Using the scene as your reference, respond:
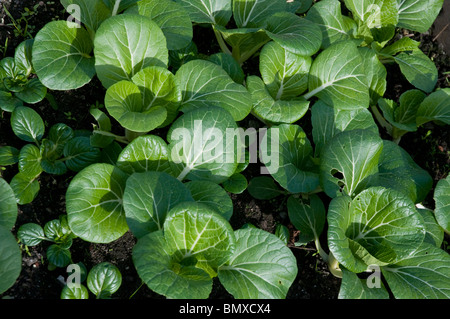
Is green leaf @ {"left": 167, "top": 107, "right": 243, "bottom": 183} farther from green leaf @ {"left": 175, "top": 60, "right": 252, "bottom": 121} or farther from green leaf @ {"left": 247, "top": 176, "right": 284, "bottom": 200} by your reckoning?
green leaf @ {"left": 247, "top": 176, "right": 284, "bottom": 200}

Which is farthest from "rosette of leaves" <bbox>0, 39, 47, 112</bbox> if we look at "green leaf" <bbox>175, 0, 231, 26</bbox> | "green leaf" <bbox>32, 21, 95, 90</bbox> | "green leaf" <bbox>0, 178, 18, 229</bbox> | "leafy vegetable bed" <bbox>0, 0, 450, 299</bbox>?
"green leaf" <bbox>175, 0, 231, 26</bbox>

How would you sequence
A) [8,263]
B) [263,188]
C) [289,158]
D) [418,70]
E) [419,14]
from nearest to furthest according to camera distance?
[8,263] → [289,158] → [263,188] → [418,70] → [419,14]

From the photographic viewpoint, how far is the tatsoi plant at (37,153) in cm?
224

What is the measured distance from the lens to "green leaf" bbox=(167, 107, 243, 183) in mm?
2213

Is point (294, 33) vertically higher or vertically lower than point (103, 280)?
higher

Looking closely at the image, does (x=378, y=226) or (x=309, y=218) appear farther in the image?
(x=309, y=218)

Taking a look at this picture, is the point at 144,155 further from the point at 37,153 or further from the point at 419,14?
the point at 419,14

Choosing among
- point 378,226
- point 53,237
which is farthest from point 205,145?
point 378,226

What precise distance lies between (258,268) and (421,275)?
87 cm

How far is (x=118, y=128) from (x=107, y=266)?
3.01 ft

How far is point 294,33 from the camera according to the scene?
2574mm

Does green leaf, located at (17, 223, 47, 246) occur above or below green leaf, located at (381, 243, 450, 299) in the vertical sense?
above

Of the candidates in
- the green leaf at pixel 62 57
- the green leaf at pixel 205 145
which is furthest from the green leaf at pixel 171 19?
the green leaf at pixel 205 145

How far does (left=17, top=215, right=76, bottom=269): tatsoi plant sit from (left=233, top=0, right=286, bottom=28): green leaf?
1632 millimetres
